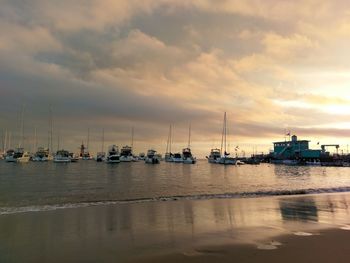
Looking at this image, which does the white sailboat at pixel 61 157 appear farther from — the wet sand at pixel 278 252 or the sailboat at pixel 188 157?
the wet sand at pixel 278 252

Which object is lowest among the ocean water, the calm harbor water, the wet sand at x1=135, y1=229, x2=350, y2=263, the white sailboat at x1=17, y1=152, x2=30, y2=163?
the ocean water

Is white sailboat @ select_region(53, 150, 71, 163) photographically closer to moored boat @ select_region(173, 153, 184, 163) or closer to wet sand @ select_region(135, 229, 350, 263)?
moored boat @ select_region(173, 153, 184, 163)

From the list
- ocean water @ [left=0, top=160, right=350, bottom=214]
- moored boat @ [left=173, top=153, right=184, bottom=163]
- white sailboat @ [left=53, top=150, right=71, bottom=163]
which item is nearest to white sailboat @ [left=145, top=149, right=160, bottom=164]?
moored boat @ [left=173, top=153, right=184, bottom=163]

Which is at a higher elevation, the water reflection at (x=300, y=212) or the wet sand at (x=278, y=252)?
the wet sand at (x=278, y=252)

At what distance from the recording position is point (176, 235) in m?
16.2

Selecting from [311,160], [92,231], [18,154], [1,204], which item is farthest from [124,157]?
[92,231]

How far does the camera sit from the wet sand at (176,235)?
12750 millimetres

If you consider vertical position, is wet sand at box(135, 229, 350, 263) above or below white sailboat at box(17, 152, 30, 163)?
below

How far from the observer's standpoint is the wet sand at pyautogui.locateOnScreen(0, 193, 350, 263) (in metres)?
12.8

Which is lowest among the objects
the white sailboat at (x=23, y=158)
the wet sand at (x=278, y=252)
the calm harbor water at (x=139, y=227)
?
the calm harbor water at (x=139, y=227)

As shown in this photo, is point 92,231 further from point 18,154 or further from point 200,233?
point 18,154

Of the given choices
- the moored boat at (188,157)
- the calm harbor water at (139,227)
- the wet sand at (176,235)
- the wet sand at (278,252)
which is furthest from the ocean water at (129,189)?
the moored boat at (188,157)

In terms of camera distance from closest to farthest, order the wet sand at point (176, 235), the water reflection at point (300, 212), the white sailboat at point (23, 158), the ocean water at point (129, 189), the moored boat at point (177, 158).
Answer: the wet sand at point (176, 235)
the water reflection at point (300, 212)
the ocean water at point (129, 189)
the white sailboat at point (23, 158)
the moored boat at point (177, 158)

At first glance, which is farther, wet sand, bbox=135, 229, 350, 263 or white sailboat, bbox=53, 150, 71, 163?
white sailboat, bbox=53, 150, 71, 163
